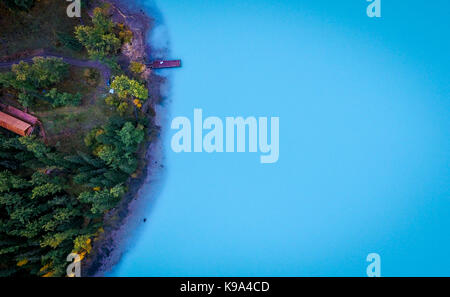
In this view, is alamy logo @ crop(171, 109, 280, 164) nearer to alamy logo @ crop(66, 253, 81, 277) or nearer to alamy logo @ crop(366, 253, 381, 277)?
alamy logo @ crop(366, 253, 381, 277)

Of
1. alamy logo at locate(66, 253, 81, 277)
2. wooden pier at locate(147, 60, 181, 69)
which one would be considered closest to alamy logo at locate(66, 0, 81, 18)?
wooden pier at locate(147, 60, 181, 69)

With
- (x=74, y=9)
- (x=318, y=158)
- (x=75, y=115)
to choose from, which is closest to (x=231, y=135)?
(x=318, y=158)

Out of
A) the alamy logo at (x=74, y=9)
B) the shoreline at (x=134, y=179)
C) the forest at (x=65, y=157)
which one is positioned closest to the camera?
the forest at (x=65, y=157)

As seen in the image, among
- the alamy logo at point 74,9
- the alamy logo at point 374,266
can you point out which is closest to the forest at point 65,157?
the alamy logo at point 74,9

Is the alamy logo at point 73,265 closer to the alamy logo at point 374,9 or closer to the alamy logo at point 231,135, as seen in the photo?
the alamy logo at point 231,135
